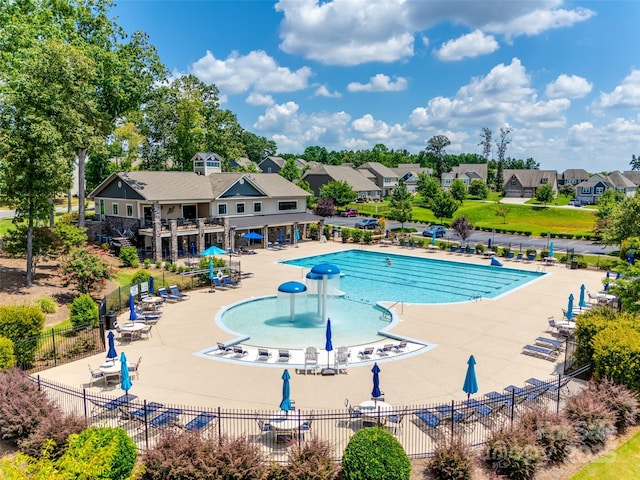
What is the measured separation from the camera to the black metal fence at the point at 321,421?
40.2 feet

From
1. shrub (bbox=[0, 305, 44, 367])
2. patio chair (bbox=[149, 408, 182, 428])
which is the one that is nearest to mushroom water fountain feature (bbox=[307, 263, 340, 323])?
patio chair (bbox=[149, 408, 182, 428])

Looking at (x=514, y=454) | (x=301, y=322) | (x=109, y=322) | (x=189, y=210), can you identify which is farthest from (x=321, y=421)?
(x=189, y=210)

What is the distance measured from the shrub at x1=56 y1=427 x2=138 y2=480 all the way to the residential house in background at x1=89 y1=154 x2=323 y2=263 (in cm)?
2858

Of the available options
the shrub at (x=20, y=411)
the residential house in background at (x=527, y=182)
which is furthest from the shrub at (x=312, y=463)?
the residential house in background at (x=527, y=182)

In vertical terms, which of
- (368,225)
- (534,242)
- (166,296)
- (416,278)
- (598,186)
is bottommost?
(416,278)

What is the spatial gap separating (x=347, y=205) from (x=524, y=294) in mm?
53188

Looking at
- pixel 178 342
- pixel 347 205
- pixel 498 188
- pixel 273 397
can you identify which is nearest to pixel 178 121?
pixel 347 205

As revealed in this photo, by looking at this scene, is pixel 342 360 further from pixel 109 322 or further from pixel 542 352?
pixel 109 322

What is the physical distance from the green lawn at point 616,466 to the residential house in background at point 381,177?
89.1 metres

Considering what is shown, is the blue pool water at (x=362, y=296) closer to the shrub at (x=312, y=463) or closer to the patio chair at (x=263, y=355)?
the patio chair at (x=263, y=355)

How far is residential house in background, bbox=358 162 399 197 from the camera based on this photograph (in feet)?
335

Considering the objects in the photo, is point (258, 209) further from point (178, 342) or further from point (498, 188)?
point (498, 188)

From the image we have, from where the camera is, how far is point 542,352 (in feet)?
61.0

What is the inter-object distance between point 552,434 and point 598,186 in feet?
325
